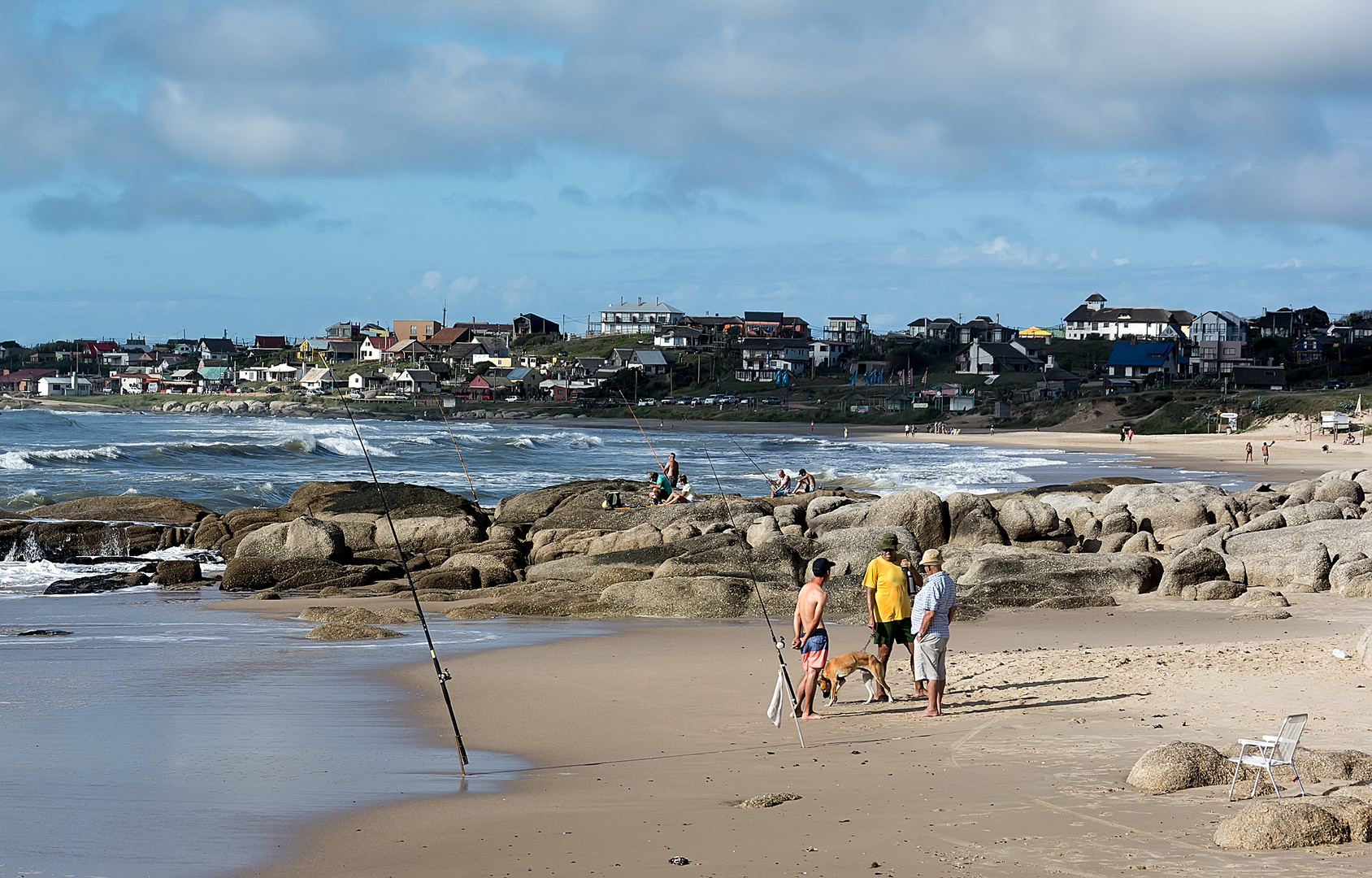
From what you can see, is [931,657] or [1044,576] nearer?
[931,657]

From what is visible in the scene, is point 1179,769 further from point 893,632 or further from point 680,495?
point 680,495

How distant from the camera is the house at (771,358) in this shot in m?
117

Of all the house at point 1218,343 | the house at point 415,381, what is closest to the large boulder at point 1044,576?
the house at point 1218,343

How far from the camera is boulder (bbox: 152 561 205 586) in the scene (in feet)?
61.3

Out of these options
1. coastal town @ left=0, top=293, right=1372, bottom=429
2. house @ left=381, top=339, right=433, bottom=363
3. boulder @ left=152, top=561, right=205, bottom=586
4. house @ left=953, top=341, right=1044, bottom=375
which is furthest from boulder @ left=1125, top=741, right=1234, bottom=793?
house @ left=381, top=339, right=433, bottom=363

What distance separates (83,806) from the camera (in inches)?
286

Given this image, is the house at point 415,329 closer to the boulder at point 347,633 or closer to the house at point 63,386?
the house at point 63,386

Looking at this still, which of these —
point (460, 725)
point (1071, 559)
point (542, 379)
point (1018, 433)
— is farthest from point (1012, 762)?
point (542, 379)

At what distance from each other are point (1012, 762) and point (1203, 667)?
3.54m

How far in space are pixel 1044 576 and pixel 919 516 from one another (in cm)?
403

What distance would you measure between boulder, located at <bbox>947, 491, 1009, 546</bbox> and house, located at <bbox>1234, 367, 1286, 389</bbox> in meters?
76.5

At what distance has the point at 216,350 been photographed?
548 feet

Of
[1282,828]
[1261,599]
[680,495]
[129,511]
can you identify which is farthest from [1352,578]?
[129,511]

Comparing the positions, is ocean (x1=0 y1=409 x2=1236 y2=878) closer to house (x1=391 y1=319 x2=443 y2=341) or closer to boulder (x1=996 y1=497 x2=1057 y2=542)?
boulder (x1=996 y1=497 x2=1057 y2=542)
